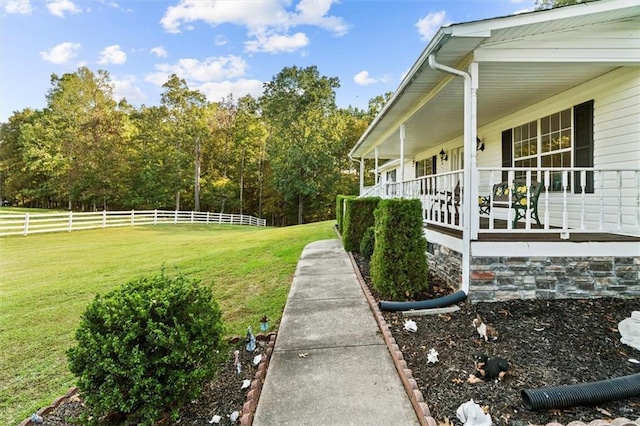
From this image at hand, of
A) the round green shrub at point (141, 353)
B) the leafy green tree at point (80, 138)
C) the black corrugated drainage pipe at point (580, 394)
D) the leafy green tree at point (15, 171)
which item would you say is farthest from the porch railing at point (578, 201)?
the leafy green tree at point (15, 171)

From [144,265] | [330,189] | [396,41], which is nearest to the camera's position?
[144,265]

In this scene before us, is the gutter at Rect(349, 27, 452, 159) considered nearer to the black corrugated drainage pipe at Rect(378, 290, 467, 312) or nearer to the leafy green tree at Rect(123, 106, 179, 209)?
the black corrugated drainage pipe at Rect(378, 290, 467, 312)

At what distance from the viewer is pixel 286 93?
33.5m

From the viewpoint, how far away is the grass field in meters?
3.41

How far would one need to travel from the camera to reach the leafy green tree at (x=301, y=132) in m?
30.0

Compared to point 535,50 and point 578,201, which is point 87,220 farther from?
point 578,201

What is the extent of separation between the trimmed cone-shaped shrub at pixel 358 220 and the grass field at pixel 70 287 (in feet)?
4.64

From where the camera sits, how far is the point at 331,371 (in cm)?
288

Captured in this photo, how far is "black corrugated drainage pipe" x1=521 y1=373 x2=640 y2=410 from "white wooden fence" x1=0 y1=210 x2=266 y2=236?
1809 centimetres

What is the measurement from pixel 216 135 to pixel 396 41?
24.0 metres

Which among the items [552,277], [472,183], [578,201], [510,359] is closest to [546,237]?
[552,277]

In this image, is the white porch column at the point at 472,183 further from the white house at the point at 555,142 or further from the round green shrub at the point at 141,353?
the round green shrub at the point at 141,353

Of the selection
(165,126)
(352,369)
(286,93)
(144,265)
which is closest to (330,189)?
(286,93)

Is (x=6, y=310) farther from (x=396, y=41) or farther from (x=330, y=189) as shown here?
(x=330, y=189)
